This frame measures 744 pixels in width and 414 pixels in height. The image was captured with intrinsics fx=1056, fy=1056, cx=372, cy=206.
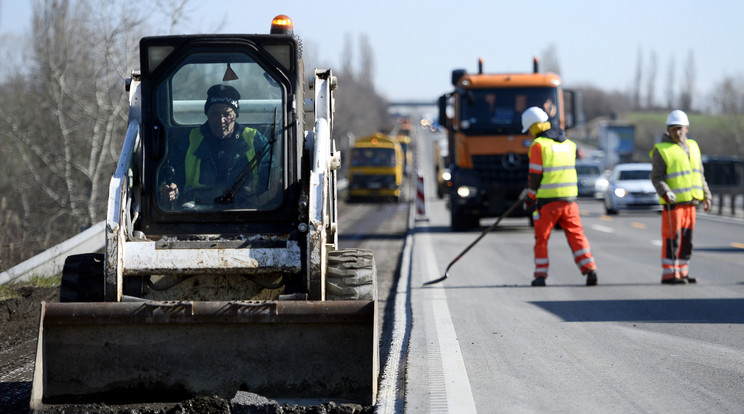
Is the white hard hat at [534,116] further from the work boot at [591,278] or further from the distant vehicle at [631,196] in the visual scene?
the distant vehicle at [631,196]

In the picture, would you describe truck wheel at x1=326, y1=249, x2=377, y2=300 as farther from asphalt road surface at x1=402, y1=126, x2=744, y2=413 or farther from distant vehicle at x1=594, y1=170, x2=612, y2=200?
distant vehicle at x1=594, y1=170, x2=612, y2=200

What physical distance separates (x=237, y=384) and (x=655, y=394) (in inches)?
94.1

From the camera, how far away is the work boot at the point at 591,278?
1200 centimetres

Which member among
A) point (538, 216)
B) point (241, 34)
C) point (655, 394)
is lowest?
point (655, 394)

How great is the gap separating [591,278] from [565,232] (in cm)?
61

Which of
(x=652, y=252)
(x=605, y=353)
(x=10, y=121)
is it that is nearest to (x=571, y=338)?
(x=605, y=353)

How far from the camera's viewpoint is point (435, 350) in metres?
7.46

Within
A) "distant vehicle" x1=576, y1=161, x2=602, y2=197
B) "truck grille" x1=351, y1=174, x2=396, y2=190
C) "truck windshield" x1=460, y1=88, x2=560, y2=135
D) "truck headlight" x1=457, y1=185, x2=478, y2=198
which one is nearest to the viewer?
"truck windshield" x1=460, y1=88, x2=560, y2=135

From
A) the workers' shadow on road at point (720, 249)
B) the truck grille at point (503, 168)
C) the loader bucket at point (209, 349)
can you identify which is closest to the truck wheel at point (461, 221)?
the truck grille at point (503, 168)

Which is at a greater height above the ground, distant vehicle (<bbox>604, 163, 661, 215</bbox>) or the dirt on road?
distant vehicle (<bbox>604, 163, 661, 215</bbox>)

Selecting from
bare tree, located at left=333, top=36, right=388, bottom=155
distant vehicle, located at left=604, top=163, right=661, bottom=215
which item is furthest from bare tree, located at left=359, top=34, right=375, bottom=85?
distant vehicle, located at left=604, top=163, right=661, bottom=215

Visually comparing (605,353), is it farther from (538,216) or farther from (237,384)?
(538,216)

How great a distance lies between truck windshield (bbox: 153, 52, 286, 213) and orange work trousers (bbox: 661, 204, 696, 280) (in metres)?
6.80

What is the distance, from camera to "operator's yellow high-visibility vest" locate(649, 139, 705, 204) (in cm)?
1264
